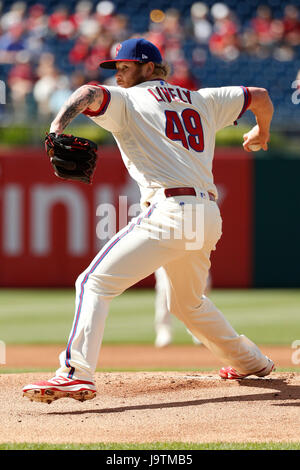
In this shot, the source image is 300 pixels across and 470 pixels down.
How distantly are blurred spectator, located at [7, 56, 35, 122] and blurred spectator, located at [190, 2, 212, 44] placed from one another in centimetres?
327

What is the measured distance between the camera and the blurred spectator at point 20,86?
12875 mm

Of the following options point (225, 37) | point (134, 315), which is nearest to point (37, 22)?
point (225, 37)

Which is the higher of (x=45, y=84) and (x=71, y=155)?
(x=45, y=84)

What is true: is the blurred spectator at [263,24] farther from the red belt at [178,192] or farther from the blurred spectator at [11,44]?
the red belt at [178,192]

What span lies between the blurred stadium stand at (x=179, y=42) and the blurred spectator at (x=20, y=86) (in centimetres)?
2

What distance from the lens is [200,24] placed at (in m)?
15.5

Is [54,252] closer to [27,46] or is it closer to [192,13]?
[27,46]

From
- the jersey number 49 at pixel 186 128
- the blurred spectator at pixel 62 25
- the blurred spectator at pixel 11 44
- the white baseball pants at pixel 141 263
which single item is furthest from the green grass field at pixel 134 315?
the blurred spectator at pixel 62 25

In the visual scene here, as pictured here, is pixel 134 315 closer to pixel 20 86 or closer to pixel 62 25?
pixel 20 86

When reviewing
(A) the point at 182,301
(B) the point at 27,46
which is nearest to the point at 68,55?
(B) the point at 27,46

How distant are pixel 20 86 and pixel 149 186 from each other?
9.85 metres

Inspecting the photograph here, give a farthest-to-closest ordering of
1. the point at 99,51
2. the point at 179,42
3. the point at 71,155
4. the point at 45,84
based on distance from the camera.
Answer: the point at 179,42 → the point at 99,51 → the point at 45,84 → the point at 71,155

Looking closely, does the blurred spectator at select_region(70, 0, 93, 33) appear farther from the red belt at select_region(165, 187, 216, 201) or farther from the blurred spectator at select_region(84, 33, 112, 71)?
the red belt at select_region(165, 187, 216, 201)

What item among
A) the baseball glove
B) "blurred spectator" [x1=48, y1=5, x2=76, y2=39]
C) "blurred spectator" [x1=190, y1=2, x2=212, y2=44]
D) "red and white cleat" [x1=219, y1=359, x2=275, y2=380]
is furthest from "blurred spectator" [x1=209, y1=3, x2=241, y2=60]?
the baseball glove
